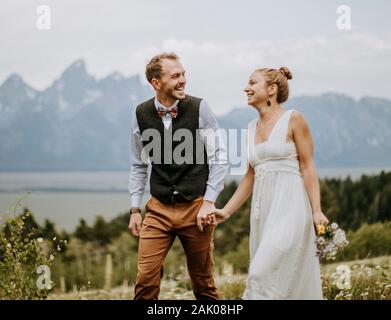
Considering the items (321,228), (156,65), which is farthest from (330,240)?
(156,65)

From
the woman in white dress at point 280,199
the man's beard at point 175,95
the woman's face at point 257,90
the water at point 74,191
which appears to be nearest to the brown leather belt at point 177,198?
the woman in white dress at point 280,199

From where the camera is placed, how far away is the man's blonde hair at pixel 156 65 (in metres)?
4.02

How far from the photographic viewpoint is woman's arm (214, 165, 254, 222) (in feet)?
12.7

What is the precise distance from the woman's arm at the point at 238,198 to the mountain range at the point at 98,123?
2.50m

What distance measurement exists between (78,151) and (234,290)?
2.85 m

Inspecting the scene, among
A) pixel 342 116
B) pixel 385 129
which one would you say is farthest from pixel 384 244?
pixel 342 116

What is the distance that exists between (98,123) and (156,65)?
3773 millimetres

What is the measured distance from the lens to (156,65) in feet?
13.2

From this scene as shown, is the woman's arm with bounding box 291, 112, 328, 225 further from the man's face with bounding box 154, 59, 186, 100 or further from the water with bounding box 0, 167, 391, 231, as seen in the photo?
the water with bounding box 0, 167, 391, 231

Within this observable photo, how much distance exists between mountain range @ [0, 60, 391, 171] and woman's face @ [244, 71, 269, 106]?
8.45 ft

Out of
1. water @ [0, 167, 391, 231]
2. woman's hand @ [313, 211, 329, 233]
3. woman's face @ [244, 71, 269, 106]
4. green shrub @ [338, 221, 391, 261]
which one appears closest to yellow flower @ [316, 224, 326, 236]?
woman's hand @ [313, 211, 329, 233]

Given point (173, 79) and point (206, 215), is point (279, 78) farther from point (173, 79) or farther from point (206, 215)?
point (206, 215)

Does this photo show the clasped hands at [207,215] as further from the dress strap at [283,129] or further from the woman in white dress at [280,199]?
the dress strap at [283,129]
